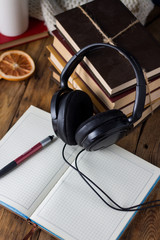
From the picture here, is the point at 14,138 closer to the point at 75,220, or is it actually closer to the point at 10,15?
the point at 75,220

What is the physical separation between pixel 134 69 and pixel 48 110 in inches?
13.0

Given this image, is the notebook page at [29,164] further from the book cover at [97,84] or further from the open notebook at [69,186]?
the book cover at [97,84]

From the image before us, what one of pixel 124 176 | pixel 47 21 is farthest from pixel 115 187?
pixel 47 21

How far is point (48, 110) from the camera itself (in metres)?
0.98

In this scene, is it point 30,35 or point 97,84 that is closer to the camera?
point 97,84

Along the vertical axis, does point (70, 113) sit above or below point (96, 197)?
above

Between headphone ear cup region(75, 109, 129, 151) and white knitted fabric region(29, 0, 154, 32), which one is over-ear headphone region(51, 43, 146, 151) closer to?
headphone ear cup region(75, 109, 129, 151)

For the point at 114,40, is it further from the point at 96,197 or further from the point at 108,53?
the point at 96,197

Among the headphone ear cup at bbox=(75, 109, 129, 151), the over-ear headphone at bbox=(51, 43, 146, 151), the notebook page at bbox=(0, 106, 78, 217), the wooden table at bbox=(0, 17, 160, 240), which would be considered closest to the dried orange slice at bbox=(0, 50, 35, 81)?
the wooden table at bbox=(0, 17, 160, 240)

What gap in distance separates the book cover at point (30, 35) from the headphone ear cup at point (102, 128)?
51 centimetres

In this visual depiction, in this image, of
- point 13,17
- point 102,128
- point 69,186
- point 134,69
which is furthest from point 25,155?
point 13,17

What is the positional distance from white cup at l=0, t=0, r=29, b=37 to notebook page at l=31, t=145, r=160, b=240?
0.50 meters

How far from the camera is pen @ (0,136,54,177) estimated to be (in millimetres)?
831

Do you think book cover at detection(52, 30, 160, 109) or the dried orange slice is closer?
book cover at detection(52, 30, 160, 109)
